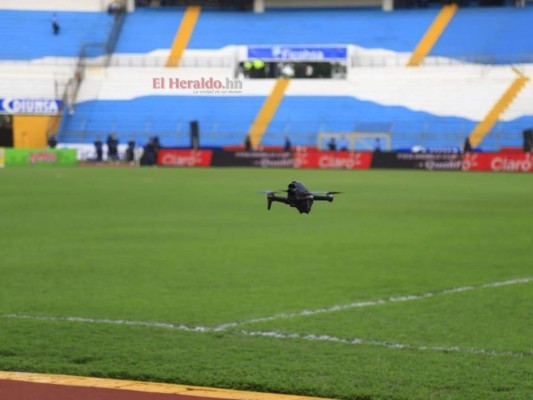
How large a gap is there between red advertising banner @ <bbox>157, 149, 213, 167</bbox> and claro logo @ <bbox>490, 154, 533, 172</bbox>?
49.0 feet

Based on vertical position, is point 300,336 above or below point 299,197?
below

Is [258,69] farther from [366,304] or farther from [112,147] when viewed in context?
[112,147]

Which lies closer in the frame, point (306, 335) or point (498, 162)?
point (306, 335)

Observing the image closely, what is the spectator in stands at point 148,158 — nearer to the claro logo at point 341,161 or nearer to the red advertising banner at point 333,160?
the red advertising banner at point 333,160

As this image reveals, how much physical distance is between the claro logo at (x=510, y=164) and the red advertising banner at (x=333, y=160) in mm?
6503

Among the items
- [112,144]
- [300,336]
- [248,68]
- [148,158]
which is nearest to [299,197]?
[248,68]

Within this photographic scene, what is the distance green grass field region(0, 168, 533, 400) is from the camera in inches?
324

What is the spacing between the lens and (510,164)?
53281mm

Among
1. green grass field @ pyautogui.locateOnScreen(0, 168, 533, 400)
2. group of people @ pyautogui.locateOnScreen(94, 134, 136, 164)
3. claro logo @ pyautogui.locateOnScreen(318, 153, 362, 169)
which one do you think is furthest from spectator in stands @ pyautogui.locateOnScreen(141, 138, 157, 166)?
green grass field @ pyautogui.locateOnScreen(0, 168, 533, 400)

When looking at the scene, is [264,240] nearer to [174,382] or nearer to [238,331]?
[238,331]

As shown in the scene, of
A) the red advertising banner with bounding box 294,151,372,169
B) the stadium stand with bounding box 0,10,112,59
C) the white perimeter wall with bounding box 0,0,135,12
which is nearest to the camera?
the white perimeter wall with bounding box 0,0,135,12

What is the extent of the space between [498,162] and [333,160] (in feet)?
28.3

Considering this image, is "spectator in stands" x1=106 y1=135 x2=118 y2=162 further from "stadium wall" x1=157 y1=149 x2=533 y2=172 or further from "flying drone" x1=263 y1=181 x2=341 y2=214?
"stadium wall" x1=157 y1=149 x2=533 y2=172

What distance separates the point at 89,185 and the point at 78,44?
3323 cm
